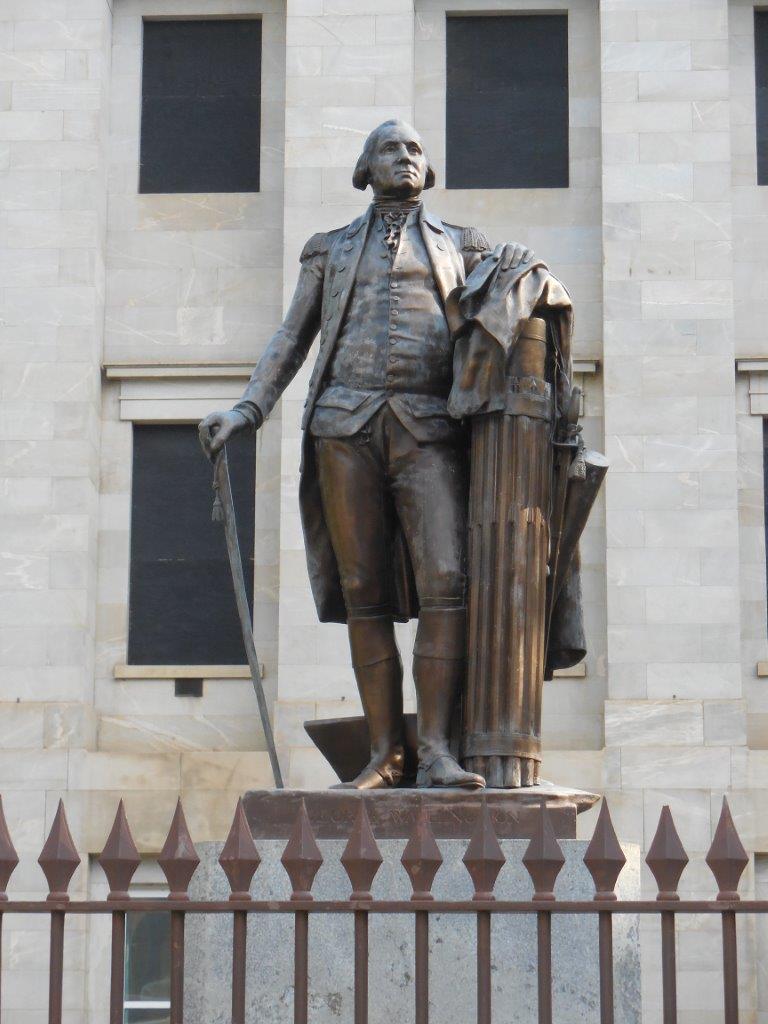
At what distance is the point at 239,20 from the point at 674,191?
5.08m

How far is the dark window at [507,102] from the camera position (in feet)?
66.6

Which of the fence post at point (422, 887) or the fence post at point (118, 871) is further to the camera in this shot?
the fence post at point (118, 871)

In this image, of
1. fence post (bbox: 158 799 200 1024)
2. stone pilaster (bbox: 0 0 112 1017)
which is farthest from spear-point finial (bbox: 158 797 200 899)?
stone pilaster (bbox: 0 0 112 1017)

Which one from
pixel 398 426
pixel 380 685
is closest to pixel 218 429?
pixel 398 426

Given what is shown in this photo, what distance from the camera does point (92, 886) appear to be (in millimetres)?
18734

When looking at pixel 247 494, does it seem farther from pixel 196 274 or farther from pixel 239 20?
pixel 239 20

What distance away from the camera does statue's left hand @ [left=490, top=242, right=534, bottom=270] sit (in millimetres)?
7621

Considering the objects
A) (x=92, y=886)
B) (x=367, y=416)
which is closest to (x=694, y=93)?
Result: (x=92, y=886)

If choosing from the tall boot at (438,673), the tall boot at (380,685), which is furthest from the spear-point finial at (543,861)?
the tall boot at (380,685)

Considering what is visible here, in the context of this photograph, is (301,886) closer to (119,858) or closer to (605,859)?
(119,858)

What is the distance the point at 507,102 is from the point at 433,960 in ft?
49.6

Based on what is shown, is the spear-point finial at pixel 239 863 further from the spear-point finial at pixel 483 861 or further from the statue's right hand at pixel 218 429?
the statue's right hand at pixel 218 429

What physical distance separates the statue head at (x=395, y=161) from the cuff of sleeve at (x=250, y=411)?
3.36 ft

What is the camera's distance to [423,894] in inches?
216
